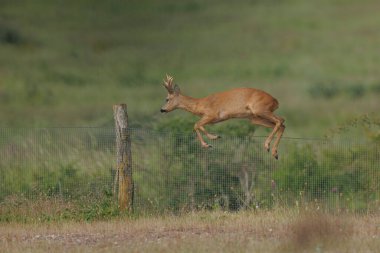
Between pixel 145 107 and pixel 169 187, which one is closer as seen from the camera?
pixel 169 187

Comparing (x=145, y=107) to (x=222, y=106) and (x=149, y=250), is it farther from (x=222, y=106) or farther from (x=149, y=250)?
(x=149, y=250)

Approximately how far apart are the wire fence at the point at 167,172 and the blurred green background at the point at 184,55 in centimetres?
2426

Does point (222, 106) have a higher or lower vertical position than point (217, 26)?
lower

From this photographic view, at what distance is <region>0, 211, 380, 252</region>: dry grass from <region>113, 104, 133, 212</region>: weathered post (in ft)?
2.77

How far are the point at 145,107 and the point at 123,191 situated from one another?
1139 inches

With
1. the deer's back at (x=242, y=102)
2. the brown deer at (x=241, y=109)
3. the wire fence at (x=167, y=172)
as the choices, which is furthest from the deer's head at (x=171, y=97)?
the deer's back at (x=242, y=102)

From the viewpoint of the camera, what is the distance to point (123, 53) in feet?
220

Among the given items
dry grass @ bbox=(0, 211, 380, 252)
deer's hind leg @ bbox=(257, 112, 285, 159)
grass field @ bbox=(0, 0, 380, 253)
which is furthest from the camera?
grass field @ bbox=(0, 0, 380, 253)

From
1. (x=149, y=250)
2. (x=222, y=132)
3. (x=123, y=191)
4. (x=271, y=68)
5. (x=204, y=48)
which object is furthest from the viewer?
(x=204, y=48)

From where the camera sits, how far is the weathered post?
74.2ft

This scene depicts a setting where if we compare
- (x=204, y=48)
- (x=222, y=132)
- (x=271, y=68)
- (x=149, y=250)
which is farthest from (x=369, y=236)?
(x=204, y=48)

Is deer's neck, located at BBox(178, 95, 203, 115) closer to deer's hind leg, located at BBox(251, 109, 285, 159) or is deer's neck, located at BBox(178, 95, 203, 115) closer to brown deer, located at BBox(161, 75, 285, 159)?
brown deer, located at BBox(161, 75, 285, 159)

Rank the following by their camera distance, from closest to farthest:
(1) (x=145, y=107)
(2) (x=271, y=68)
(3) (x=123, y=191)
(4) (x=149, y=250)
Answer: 1. (4) (x=149, y=250)
2. (3) (x=123, y=191)
3. (1) (x=145, y=107)
4. (2) (x=271, y=68)

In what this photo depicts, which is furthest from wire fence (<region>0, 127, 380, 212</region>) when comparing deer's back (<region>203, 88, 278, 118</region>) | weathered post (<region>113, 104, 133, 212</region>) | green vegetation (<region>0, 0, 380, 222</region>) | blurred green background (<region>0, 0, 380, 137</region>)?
blurred green background (<region>0, 0, 380, 137</region>)
